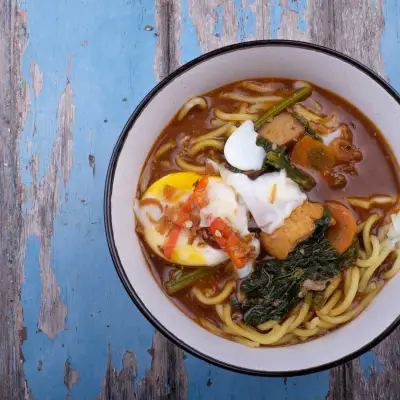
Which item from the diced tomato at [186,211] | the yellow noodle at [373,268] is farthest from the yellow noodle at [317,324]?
the diced tomato at [186,211]

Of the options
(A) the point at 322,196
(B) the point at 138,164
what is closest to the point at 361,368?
(A) the point at 322,196

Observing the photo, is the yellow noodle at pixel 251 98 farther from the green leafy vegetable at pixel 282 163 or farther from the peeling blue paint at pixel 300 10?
the peeling blue paint at pixel 300 10

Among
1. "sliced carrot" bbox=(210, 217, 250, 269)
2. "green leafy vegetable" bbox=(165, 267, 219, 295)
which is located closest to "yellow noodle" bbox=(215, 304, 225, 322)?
"green leafy vegetable" bbox=(165, 267, 219, 295)

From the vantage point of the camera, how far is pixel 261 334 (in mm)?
2451

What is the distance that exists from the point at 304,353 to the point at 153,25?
170cm

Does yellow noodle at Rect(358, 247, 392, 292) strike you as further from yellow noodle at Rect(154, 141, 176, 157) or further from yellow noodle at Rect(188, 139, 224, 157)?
yellow noodle at Rect(154, 141, 176, 157)

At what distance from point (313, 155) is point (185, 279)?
764mm

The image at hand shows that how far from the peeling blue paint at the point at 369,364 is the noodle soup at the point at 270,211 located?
367 mm

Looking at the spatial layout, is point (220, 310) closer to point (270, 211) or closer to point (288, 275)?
point (288, 275)

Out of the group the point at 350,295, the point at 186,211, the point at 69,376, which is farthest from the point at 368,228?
the point at 69,376

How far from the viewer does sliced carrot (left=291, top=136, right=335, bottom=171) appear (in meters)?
2.38

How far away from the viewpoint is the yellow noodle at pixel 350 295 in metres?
2.43

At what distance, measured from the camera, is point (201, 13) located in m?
2.75

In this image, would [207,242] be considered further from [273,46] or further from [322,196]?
[273,46]
